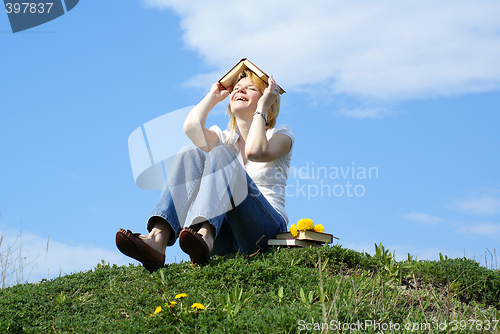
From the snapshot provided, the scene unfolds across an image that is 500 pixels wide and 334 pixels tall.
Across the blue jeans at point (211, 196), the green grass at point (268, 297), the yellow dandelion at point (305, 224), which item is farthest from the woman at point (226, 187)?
the green grass at point (268, 297)

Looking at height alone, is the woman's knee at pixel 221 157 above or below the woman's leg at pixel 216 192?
above

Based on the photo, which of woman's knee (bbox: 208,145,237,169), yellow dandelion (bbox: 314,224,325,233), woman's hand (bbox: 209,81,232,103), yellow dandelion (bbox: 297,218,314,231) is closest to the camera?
woman's knee (bbox: 208,145,237,169)

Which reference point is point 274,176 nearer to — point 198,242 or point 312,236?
point 312,236

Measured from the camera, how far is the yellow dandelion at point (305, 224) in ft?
15.4

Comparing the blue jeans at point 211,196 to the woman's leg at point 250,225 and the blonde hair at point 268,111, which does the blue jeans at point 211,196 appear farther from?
the blonde hair at point 268,111

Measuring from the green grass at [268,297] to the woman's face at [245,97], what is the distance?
5.60 ft

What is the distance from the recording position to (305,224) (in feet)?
15.5

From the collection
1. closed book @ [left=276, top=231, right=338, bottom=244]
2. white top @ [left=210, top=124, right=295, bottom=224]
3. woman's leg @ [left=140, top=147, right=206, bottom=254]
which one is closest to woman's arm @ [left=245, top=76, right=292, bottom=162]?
white top @ [left=210, top=124, right=295, bottom=224]

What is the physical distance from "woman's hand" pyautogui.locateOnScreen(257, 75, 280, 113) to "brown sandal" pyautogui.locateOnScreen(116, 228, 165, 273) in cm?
189

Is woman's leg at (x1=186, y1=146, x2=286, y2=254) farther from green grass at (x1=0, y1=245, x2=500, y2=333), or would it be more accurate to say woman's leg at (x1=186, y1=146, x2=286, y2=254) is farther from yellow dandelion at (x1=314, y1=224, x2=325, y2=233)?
yellow dandelion at (x1=314, y1=224, x2=325, y2=233)

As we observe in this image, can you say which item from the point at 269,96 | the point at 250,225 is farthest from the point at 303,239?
the point at 269,96

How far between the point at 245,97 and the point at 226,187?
4.71 feet

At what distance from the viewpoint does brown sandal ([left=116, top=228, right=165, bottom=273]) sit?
12.1 ft

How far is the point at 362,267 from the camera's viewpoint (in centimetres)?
462
